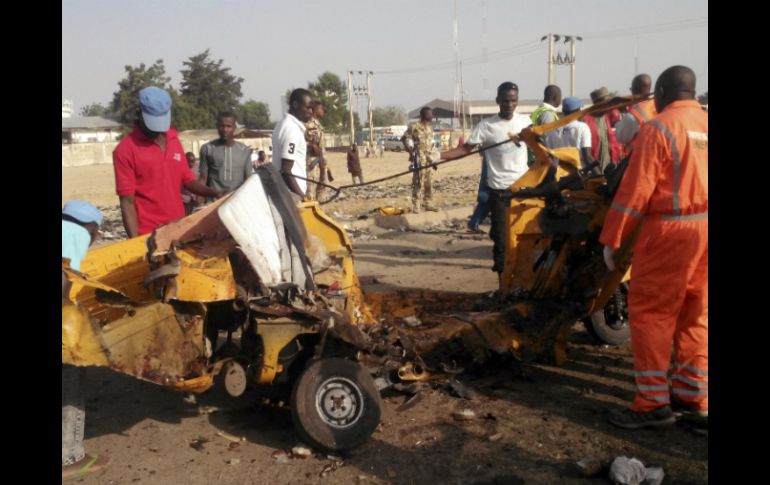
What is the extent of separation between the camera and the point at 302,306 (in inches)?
170

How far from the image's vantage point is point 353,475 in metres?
3.99

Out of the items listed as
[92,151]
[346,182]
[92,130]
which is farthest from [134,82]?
[346,182]

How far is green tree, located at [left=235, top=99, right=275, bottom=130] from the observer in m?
78.1

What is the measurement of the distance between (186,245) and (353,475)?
172 centimetres

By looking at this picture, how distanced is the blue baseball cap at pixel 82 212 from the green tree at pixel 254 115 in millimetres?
74893

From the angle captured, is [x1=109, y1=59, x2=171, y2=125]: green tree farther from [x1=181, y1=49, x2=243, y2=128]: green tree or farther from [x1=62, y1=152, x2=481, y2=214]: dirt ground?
[x1=62, y1=152, x2=481, y2=214]: dirt ground

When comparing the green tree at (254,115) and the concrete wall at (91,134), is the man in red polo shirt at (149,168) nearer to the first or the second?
the concrete wall at (91,134)

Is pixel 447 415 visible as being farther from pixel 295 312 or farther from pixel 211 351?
pixel 211 351

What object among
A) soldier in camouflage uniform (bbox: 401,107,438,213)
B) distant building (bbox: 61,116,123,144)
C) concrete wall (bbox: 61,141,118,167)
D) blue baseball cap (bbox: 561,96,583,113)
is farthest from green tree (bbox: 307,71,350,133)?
blue baseball cap (bbox: 561,96,583,113)

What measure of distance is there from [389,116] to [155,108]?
107m

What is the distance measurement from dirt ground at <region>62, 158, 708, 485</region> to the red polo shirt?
53.9 inches

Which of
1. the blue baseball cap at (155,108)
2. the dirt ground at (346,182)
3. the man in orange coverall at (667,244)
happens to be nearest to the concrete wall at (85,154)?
the dirt ground at (346,182)

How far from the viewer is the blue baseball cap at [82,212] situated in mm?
4059
